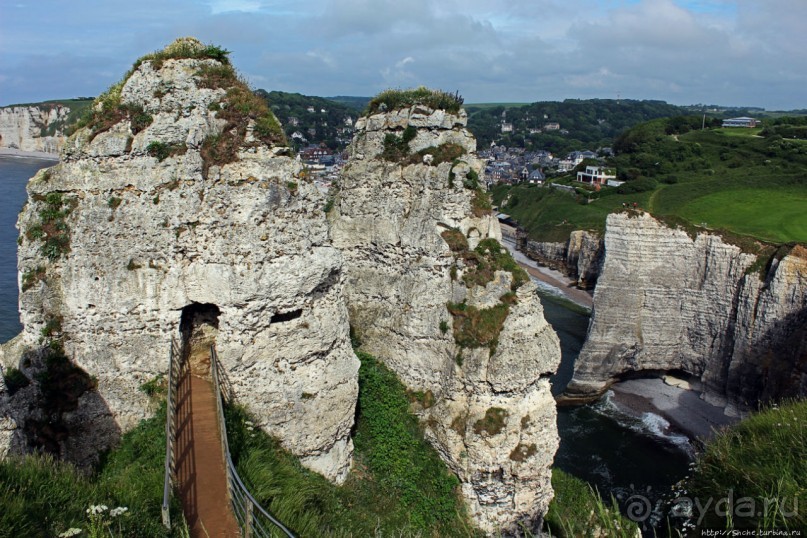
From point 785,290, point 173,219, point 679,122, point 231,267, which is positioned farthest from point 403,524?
point 679,122

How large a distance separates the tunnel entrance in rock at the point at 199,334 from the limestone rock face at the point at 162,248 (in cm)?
24

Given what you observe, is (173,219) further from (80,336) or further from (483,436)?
(483,436)

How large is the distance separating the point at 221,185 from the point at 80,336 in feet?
15.2

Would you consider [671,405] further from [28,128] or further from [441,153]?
[28,128]

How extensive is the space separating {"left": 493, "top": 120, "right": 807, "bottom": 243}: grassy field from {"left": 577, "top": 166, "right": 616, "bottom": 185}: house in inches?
121

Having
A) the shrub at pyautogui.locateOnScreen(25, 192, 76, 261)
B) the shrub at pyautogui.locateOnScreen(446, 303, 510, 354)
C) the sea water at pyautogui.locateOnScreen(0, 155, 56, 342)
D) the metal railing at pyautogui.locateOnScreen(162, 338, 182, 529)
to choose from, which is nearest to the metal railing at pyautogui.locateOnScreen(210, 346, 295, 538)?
the metal railing at pyautogui.locateOnScreen(162, 338, 182, 529)

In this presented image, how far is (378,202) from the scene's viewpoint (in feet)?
65.9

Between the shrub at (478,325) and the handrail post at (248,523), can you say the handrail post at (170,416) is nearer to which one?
the handrail post at (248,523)

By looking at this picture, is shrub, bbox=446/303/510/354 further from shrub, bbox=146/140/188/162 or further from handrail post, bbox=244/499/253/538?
handrail post, bbox=244/499/253/538

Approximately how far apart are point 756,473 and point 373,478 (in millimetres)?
10618

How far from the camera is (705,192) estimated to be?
236 feet

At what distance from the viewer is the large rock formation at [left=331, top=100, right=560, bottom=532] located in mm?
17688

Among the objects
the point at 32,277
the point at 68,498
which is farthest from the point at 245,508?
the point at 32,277

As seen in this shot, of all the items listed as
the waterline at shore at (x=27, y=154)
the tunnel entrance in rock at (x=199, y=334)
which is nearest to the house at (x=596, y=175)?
the tunnel entrance in rock at (x=199, y=334)
